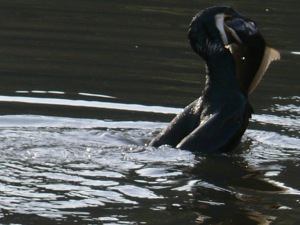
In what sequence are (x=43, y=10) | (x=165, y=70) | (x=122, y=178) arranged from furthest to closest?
1. (x=43, y=10)
2. (x=165, y=70)
3. (x=122, y=178)

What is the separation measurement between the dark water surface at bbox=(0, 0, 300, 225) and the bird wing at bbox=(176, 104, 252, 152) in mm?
98

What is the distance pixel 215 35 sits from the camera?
8.59m

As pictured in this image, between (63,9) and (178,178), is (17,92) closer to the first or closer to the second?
(178,178)

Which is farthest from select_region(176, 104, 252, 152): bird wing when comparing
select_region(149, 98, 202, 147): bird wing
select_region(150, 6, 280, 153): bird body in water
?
select_region(149, 98, 202, 147): bird wing

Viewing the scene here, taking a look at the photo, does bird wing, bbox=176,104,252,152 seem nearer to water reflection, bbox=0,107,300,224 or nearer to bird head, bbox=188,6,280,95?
water reflection, bbox=0,107,300,224

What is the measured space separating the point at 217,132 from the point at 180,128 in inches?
18.9

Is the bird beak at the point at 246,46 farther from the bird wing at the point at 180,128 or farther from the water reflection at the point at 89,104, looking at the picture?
the water reflection at the point at 89,104

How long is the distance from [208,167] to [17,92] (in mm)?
2999

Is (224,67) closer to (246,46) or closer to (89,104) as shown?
(246,46)

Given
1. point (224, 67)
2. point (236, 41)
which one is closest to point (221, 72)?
point (224, 67)

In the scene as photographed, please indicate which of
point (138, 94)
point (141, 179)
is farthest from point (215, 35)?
point (138, 94)

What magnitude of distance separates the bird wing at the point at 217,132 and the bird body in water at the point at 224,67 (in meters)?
0.01

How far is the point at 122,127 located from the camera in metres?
9.49

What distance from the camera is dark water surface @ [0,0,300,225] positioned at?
7191 mm
